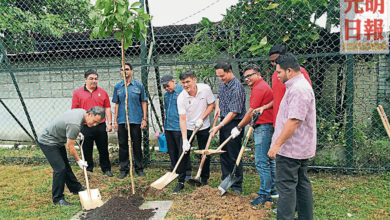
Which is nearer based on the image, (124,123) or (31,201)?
(31,201)

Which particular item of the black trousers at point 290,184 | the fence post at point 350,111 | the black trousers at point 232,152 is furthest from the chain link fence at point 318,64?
the black trousers at point 290,184

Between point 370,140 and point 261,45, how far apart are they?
2.25m

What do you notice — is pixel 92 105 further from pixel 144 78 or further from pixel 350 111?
pixel 350 111

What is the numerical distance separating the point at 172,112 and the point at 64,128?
1.45 meters

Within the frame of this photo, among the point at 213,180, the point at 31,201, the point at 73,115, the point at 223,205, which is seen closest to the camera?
the point at 223,205

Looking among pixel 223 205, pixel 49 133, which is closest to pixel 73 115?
pixel 49 133

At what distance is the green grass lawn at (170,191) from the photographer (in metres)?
3.65

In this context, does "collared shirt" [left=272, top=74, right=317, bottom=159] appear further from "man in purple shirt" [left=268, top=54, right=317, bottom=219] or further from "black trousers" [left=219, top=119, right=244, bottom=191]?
"black trousers" [left=219, top=119, right=244, bottom=191]

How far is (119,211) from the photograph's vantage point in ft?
11.5

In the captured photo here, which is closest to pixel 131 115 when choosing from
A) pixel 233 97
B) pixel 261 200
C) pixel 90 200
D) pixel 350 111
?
pixel 90 200

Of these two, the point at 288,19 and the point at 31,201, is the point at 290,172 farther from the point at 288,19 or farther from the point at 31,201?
the point at 31,201

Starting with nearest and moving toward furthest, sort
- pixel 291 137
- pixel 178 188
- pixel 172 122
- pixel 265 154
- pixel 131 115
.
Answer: pixel 291 137
pixel 265 154
pixel 178 188
pixel 172 122
pixel 131 115

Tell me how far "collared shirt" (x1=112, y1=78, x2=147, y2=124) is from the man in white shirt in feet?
3.15

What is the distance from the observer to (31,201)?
423cm
